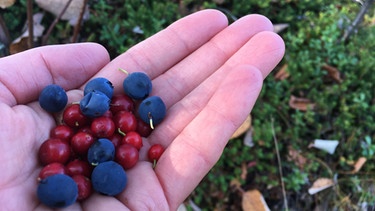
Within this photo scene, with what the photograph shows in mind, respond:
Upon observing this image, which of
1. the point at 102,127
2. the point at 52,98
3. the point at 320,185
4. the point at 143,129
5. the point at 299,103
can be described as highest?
the point at 52,98

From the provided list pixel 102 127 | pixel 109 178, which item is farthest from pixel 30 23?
pixel 109 178

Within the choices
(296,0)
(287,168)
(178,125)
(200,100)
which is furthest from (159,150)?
(296,0)

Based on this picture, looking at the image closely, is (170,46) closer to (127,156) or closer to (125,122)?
(125,122)

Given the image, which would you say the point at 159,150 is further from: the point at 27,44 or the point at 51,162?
the point at 27,44

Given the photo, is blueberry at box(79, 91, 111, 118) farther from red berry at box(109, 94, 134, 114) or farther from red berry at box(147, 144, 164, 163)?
red berry at box(147, 144, 164, 163)

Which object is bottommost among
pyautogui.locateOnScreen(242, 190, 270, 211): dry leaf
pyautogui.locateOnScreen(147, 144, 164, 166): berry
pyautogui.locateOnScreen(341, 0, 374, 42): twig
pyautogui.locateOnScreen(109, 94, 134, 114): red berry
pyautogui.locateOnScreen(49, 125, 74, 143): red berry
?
pyautogui.locateOnScreen(242, 190, 270, 211): dry leaf

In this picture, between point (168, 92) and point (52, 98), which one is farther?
point (168, 92)

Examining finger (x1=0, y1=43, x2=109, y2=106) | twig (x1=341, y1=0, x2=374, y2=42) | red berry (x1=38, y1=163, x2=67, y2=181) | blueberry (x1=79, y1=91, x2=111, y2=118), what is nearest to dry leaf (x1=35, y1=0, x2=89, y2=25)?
finger (x1=0, y1=43, x2=109, y2=106)
